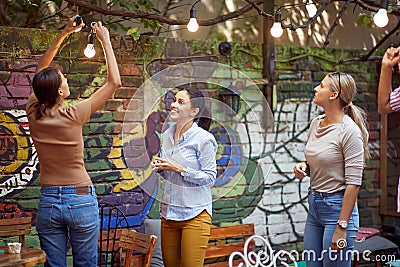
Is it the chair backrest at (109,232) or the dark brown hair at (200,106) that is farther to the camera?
the chair backrest at (109,232)

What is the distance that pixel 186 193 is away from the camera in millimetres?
3982

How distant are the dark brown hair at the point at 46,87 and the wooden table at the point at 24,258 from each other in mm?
657

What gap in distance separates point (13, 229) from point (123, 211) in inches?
40.1

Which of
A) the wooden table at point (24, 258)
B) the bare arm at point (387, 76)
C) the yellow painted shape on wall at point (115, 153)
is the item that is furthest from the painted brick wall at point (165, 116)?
the bare arm at point (387, 76)

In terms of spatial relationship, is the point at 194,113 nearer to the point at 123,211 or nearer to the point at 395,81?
the point at 123,211

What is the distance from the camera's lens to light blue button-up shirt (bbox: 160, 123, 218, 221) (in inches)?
156

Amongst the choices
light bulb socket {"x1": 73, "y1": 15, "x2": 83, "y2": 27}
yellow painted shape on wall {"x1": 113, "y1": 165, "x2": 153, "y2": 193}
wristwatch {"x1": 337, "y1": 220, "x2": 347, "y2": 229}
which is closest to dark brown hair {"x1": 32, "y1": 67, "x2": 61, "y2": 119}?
light bulb socket {"x1": 73, "y1": 15, "x2": 83, "y2": 27}

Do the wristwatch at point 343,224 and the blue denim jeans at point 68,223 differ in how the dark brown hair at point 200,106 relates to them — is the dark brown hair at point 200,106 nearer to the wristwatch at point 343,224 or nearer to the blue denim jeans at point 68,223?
the blue denim jeans at point 68,223

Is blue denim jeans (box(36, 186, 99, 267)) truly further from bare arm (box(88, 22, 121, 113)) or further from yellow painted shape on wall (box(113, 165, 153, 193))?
yellow painted shape on wall (box(113, 165, 153, 193))

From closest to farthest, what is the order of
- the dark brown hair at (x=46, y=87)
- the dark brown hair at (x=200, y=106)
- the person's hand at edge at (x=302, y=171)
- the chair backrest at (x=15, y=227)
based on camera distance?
1. the dark brown hair at (x=46, y=87)
2. the person's hand at edge at (x=302, y=171)
3. the chair backrest at (x=15, y=227)
4. the dark brown hair at (x=200, y=106)

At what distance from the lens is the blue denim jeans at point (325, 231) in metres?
3.59

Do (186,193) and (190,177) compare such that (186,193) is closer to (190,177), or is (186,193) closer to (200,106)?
(190,177)

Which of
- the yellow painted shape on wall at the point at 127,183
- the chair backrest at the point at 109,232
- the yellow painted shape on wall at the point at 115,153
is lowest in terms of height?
the chair backrest at the point at 109,232

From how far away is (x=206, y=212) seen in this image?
4.01 m
